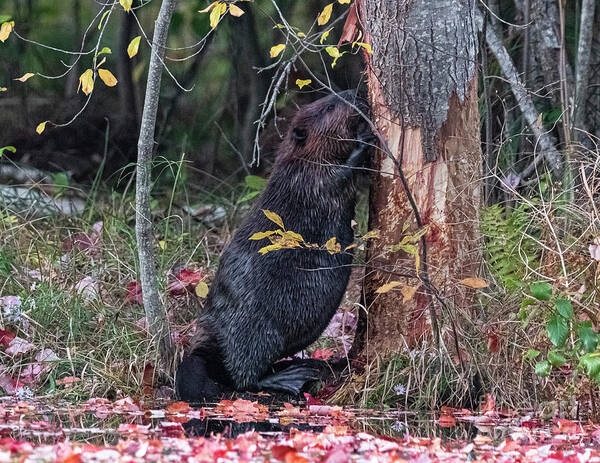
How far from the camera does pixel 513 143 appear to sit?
599 centimetres

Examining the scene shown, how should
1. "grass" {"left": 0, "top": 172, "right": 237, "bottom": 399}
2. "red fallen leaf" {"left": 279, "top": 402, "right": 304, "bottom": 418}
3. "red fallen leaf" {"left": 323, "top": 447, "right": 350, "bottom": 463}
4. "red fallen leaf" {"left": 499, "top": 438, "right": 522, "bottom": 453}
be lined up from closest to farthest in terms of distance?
"red fallen leaf" {"left": 323, "top": 447, "right": 350, "bottom": 463} < "red fallen leaf" {"left": 499, "top": 438, "right": 522, "bottom": 453} < "red fallen leaf" {"left": 279, "top": 402, "right": 304, "bottom": 418} < "grass" {"left": 0, "top": 172, "right": 237, "bottom": 399}

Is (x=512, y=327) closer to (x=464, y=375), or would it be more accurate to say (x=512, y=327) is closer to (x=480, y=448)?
(x=464, y=375)

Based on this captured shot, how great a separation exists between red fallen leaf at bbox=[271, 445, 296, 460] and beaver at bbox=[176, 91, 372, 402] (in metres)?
1.36

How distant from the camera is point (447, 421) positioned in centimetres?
344

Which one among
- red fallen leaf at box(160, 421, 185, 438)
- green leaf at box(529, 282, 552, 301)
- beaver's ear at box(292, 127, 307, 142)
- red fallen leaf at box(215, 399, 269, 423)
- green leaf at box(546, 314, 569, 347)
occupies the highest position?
beaver's ear at box(292, 127, 307, 142)

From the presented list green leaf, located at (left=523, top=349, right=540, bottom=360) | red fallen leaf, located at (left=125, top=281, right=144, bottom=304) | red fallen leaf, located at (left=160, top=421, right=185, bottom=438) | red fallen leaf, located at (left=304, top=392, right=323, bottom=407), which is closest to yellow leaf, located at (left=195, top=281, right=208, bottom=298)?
red fallen leaf, located at (left=125, top=281, right=144, bottom=304)

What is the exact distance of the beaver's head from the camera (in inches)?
168

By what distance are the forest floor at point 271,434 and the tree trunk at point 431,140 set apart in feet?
1.53

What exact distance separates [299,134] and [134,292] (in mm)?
1168

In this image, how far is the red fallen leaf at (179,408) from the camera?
3.69 metres

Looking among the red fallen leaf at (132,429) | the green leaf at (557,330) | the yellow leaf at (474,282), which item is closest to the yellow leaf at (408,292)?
the yellow leaf at (474,282)

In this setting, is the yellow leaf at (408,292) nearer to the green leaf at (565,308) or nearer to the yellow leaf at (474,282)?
the yellow leaf at (474,282)

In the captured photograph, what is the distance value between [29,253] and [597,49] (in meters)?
Result: 3.63

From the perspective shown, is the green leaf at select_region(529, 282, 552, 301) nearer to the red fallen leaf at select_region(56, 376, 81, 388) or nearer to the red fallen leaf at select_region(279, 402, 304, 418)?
the red fallen leaf at select_region(279, 402, 304, 418)
